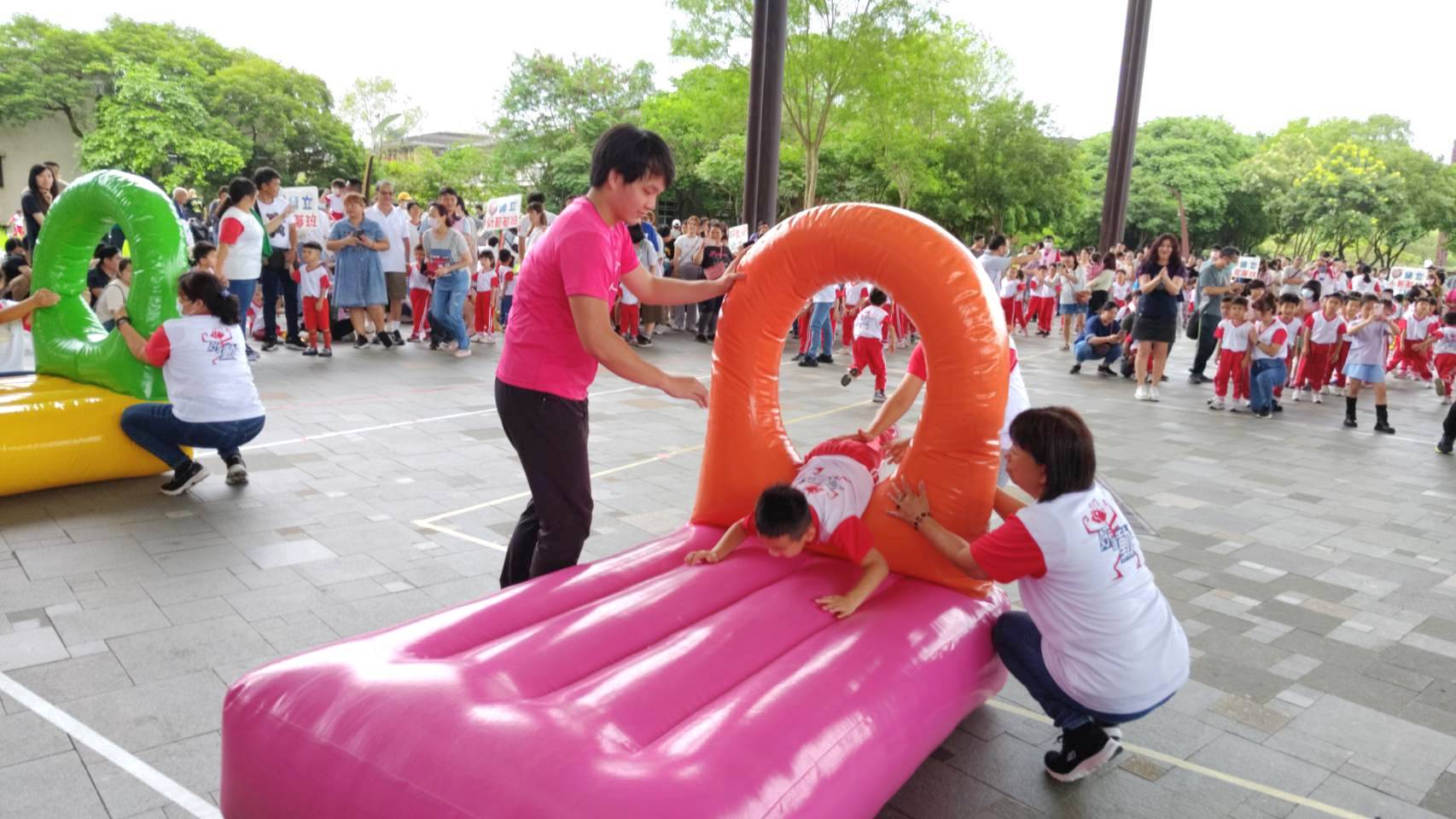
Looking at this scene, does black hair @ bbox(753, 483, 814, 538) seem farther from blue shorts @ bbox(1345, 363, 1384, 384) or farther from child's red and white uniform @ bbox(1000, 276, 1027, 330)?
child's red and white uniform @ bbox(1000, 276, 1027, 330)

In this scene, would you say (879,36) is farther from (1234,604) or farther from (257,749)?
(257,749)

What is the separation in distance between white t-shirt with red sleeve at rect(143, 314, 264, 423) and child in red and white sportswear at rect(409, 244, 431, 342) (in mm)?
6282

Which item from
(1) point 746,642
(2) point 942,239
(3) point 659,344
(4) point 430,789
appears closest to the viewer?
(4) point 430,789

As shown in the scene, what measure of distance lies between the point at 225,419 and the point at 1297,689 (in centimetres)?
512

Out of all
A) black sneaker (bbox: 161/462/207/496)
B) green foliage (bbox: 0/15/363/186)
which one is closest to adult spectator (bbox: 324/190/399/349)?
black sneaker (bbox: 161/462/207/496)

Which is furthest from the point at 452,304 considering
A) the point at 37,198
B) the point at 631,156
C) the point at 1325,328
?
the point at 1325,328

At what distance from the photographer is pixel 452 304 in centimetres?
1063

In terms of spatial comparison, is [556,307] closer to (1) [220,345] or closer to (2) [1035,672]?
(2) [1035,672]

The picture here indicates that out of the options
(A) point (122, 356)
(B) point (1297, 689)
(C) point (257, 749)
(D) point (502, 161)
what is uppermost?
(D) point (502, 161)

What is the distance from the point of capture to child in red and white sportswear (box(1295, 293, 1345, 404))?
10695mm

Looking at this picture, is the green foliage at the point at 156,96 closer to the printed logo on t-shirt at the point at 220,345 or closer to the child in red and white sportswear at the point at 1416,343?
the printed logo on t-shirt at the point at 220,345

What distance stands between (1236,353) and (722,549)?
832cm

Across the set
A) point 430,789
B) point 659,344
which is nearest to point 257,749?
point 430,789

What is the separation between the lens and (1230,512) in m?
5.80
